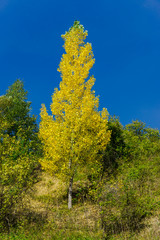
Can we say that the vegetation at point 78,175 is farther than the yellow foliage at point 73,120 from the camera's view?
No

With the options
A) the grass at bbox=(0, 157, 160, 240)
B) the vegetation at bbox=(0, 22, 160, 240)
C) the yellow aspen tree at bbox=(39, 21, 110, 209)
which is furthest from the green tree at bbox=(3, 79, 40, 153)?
the grass at bbox=(0, 157, 160, 240)

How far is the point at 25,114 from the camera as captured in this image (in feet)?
82.2

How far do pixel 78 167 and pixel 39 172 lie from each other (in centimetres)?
886

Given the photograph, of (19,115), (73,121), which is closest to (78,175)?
(73,121)

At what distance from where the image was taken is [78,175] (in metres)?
15.6

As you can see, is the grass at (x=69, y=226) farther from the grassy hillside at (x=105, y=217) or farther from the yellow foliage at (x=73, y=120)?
the yellow foliage at (x=73, y=120)

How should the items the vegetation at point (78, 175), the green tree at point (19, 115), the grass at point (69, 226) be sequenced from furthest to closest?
the green tree at point (19, 115)
the vegetation at point (78, 175)
the grass at point (69, 226)

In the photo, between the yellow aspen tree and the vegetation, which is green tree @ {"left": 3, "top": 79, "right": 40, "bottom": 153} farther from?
the yellow aspen tree

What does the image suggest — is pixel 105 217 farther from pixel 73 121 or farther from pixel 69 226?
pixel 73 121

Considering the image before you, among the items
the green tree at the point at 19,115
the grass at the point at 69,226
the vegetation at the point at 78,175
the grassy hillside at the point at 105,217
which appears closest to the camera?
the grass at the point at 69,226

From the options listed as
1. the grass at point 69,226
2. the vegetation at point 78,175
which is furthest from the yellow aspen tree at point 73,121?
Answer: the grass at point 69,226

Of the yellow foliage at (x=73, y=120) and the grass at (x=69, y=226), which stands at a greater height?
the yellow foliage at (x=73, y=120)

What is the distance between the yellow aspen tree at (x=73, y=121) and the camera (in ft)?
42.9

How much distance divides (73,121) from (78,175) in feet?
15.3
